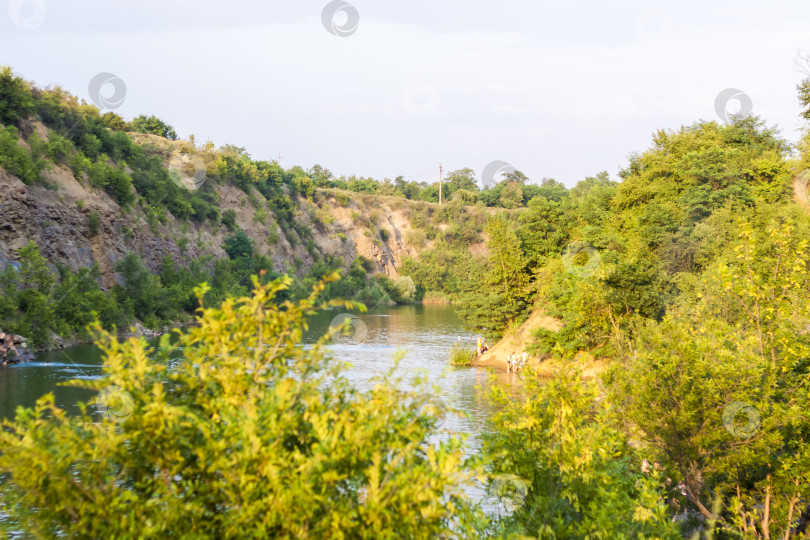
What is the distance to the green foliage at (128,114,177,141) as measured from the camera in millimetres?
96812

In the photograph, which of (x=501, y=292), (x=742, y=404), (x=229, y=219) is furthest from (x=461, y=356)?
(x=229, y=219)

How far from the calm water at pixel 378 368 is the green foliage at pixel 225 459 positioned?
448 centimetres

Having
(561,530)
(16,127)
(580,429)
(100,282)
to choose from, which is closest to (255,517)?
(561,530)

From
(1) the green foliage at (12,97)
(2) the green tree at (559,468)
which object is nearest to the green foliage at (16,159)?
(1) the green foliage at (12,97)

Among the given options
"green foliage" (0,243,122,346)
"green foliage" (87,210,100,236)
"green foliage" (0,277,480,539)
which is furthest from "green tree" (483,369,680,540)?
"green foliage" (87,210,100,236)

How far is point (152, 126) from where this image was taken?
320 ft

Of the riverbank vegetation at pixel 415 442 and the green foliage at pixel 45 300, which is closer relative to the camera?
the riverbank vegetation at pixel 415 442

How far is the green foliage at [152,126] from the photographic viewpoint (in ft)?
318

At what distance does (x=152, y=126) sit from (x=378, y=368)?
239 feet

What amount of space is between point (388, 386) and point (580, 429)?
3929 millimetres

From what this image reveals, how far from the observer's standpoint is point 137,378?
17.0 feet

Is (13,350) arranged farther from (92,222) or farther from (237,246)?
(237,246)

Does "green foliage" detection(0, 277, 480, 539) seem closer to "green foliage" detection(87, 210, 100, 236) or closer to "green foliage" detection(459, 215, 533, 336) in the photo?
"green foliage" detection(459, 215, 533, 336)

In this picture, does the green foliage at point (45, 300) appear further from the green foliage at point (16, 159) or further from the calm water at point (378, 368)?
the green foliage at point (16, 159)
